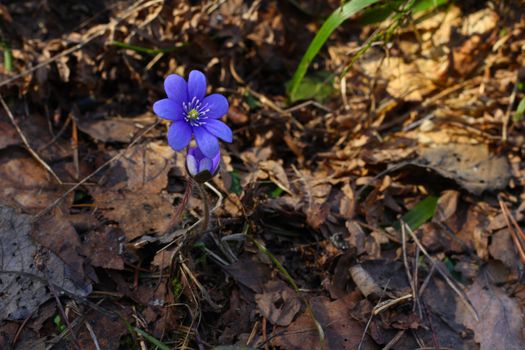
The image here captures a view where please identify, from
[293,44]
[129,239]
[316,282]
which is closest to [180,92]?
[129,239]

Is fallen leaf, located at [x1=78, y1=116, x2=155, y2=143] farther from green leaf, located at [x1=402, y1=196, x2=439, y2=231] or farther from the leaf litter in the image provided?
green leaf, located at [x1=402, y1=196, x2=439, y2=231]

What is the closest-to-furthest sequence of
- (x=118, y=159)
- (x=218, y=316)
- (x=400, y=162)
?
1. (x=218, y=316)
2. (x=118, y=159)
3. (x=400, y=162)

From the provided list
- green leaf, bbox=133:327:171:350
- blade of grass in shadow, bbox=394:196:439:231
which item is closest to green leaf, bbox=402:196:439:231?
blade of grass in shadow, bbox=394:196:439:231

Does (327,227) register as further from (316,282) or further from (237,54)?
(237,54)

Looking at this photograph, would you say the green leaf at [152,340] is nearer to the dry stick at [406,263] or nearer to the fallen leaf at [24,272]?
the fallen leaf at [24,272]

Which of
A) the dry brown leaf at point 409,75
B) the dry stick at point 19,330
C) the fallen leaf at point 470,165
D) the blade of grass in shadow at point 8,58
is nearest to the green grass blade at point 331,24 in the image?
the dry brown leaf at point 409,75

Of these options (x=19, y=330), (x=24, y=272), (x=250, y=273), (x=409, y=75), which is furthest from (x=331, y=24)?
(x=19, y=330)
